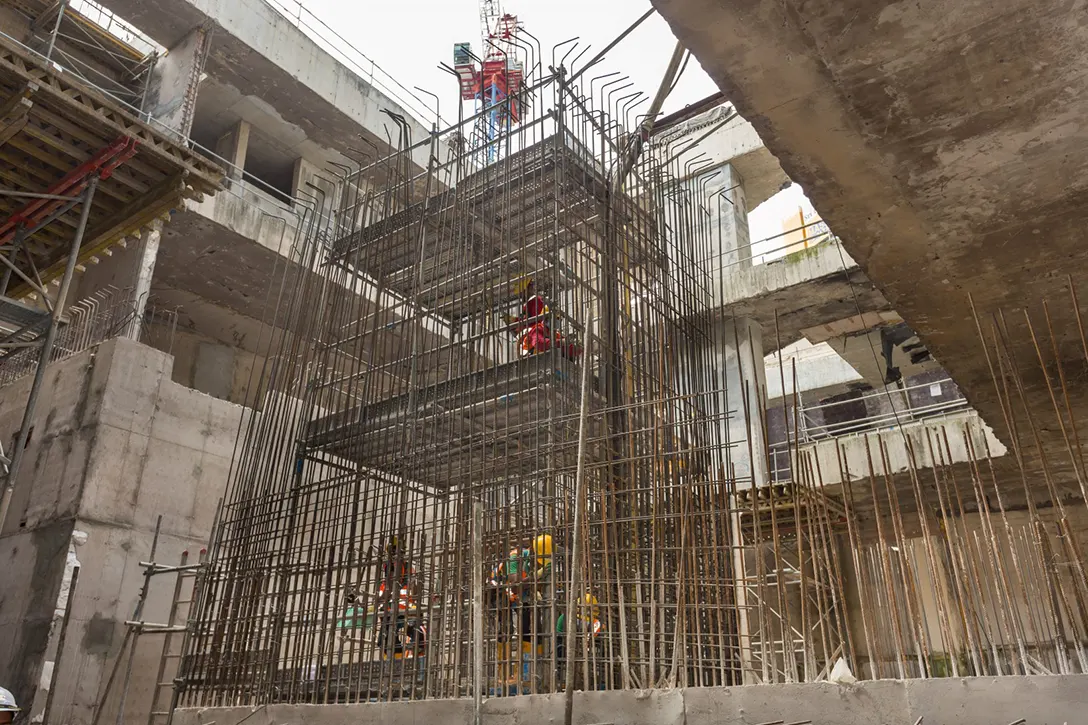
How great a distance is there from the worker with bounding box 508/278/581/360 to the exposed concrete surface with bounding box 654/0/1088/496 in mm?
2484

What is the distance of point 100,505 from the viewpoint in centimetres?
869

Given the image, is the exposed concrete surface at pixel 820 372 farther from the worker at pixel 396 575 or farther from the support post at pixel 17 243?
the support post at pixel 17 243

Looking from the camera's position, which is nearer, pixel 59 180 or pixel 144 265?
pixel 59 180

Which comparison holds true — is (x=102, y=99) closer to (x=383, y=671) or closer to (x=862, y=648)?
(x=383, y=671)

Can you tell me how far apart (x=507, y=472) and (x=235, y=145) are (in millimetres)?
11704

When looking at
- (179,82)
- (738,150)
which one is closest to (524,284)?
(179,82)

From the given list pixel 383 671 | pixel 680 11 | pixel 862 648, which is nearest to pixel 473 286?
pixel 383 671

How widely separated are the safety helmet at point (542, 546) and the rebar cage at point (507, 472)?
1.3 inches

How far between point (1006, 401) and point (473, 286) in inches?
183

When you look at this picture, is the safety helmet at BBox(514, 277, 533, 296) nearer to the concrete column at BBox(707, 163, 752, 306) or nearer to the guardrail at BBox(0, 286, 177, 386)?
the guardrail at BBox(0, 286, 177, 386)

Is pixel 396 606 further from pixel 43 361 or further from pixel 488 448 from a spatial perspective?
pixel 43 361

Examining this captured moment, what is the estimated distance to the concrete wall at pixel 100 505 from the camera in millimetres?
8211

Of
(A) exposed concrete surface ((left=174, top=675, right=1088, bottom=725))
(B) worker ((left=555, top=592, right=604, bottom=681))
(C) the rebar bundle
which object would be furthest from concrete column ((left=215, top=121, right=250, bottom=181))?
(A) exposed concrete surface ((left=174, top=675, right=1088, bottom=725))

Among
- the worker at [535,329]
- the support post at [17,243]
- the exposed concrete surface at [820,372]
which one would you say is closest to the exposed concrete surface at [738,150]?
the exposed concrete surface at [820,372]
